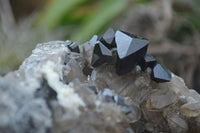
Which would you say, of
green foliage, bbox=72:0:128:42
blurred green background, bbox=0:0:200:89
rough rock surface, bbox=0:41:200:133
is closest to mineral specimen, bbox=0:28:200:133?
rough rock surface, bbox=0:41:200:133

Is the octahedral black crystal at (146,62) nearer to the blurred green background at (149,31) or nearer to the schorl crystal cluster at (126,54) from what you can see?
the schorl crystal cluster at (126,54)

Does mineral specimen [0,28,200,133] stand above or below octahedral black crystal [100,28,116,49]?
below

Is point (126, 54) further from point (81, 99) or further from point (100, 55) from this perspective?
point (81, 99)

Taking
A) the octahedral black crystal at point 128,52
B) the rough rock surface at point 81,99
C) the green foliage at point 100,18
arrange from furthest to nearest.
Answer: the green foliage at point 100,18 < the octahedral black crystal at point 128,52 < the rough rock surface at point 81,99

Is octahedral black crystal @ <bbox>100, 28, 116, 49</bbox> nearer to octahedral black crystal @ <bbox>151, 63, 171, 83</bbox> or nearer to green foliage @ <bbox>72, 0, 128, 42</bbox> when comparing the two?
octahedral black crystal @ <bbox>151, 63, 171, 83</bbox>

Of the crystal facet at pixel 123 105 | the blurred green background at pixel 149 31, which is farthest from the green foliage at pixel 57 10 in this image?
the crystal facet at pixel 123 105

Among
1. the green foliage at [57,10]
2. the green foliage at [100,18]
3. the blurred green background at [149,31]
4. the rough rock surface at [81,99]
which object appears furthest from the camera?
the green foliage at [57,10]

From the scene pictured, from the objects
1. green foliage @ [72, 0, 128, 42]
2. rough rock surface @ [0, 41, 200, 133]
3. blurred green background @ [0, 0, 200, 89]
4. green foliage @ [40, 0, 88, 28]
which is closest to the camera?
rough rock surface @ [0, 41, 200, 133]

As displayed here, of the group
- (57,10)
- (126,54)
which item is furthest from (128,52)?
(57,10)
